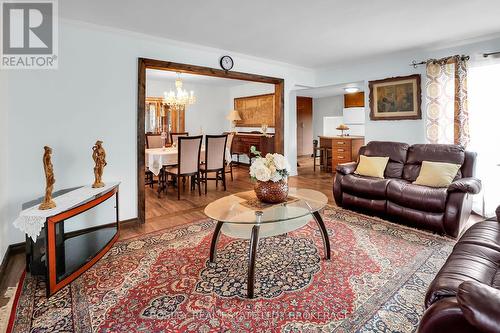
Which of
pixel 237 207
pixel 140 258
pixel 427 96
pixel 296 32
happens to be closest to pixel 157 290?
pixel 140 258

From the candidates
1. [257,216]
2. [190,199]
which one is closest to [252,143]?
[190,199]

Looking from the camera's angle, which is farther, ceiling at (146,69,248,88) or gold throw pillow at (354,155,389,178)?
ceiling at (146,69,248,88)

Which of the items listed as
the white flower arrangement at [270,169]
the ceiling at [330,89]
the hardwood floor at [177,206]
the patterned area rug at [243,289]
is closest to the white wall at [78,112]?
the hardwood floor at [177,206]

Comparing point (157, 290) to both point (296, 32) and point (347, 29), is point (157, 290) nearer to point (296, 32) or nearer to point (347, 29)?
point (296, 32)

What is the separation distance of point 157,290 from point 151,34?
10.1 feet

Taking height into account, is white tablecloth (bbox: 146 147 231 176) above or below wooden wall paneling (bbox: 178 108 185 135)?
below

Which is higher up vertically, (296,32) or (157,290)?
(296,32)

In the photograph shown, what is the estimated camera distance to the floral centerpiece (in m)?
2.52

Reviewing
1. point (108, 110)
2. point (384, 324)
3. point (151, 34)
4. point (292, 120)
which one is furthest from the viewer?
point (292, 120)

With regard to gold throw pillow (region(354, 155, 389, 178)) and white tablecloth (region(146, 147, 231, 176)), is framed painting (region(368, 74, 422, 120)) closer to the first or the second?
gold throw pillow (region(354, 155, 389, 178))

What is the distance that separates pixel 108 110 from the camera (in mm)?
3387

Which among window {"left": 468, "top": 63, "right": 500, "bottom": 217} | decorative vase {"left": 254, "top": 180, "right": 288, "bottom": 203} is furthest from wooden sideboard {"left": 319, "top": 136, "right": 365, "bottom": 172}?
decorative vase {"left": 254, "top": 180, "right": 288, "bottom": 203}

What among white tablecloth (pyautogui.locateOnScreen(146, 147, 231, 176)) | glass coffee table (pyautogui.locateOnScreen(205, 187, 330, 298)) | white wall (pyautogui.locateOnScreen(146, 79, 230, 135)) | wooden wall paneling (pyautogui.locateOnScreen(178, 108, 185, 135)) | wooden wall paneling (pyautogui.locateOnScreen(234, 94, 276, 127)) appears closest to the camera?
glass coffee table (pyautogui.locateOnScreen(205, 187, 330, 298))

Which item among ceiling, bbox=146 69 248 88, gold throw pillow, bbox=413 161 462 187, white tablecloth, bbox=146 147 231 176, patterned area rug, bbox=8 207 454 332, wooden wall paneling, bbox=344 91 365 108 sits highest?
ceiling, bbox=146 69 248 88
